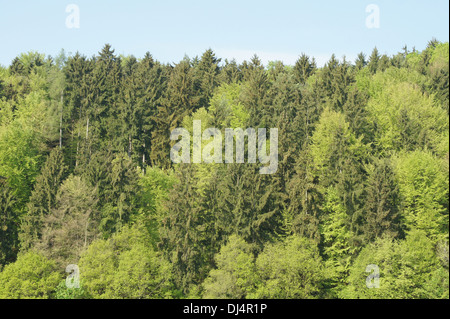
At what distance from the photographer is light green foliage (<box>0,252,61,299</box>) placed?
50469 millimetres

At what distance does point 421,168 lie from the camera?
53.8 meters

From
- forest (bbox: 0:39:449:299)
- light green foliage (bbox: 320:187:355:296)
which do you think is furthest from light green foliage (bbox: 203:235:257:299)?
light green foliage (bbox: 320:187:355:296)

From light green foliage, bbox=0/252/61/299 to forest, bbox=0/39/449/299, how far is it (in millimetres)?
151

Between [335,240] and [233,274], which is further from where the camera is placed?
[335,240]

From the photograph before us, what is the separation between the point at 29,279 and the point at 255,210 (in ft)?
83.9

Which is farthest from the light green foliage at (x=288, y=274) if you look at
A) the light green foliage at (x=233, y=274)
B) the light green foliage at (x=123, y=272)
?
the light green foliage at (x=123, y=272)

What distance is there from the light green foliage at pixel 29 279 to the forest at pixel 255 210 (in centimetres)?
15

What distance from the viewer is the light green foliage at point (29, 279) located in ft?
166

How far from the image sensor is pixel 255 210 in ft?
186

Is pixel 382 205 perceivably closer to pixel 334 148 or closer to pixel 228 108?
pixel 334 148

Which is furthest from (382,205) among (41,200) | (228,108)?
(41,200)
